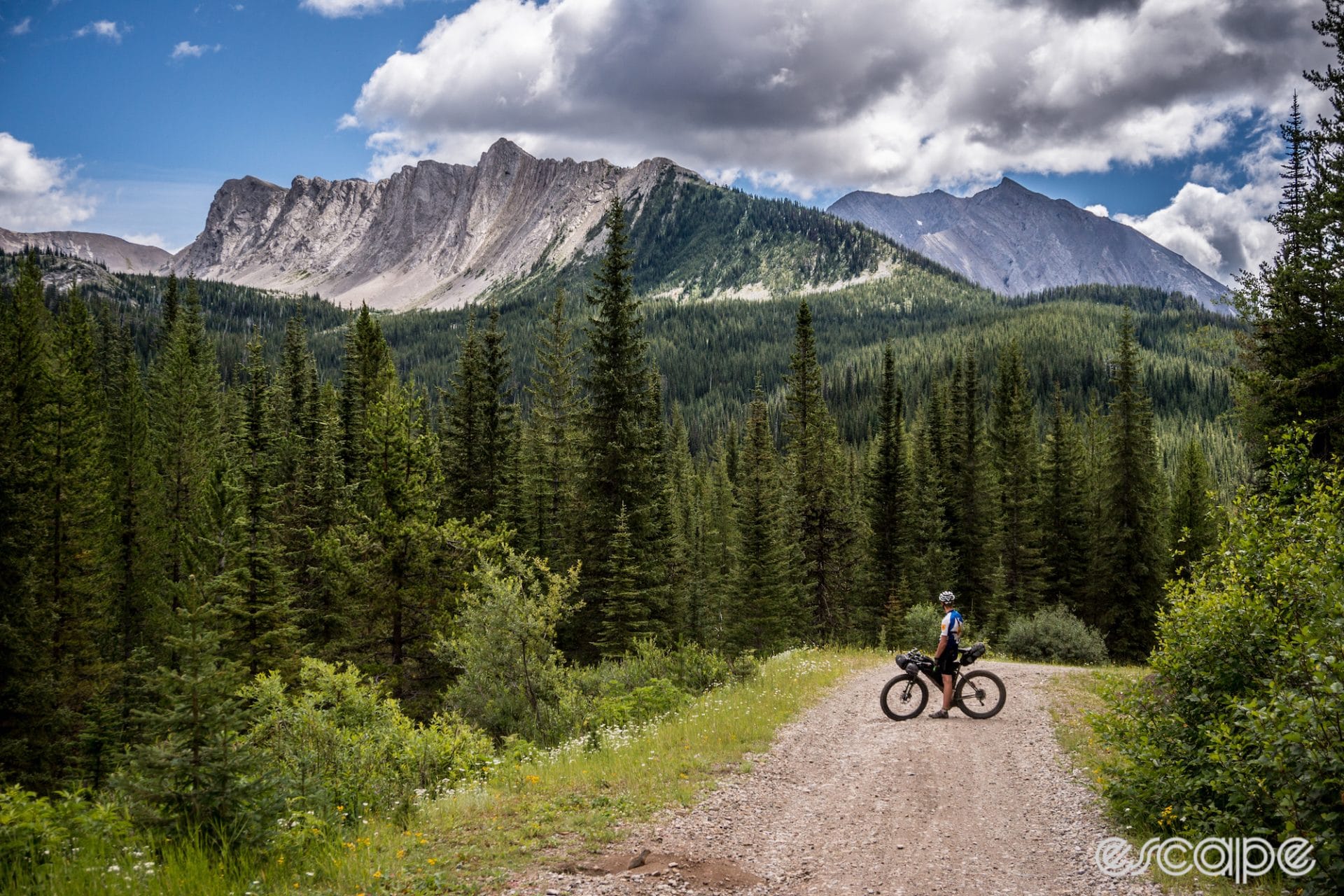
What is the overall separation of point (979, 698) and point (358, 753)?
11683 millimetres

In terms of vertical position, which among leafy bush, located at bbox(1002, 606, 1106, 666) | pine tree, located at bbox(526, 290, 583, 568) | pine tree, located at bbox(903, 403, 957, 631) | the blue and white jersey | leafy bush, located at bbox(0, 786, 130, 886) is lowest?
leafy bush, located at bbox(1002, 606, 1106, 666)

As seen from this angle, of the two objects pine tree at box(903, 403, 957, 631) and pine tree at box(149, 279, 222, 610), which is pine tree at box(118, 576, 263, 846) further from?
pine tree at box(903, 403, 957, 631)

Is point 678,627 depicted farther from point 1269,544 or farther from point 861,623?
point 1269,544

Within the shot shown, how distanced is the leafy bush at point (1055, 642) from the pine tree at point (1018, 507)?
10.3 meters

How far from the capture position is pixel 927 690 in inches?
587

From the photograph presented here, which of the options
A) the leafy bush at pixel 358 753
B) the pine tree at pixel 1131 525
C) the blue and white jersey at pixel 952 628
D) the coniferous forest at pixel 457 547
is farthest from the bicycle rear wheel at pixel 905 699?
the pine tree at pixel 1131 525

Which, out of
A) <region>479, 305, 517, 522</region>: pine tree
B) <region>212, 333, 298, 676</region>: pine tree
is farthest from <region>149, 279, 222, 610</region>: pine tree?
<region>479, 305, 517, 522</region>: pine tree

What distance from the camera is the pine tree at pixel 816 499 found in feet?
133

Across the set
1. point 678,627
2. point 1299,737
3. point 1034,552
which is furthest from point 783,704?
point 1034,552

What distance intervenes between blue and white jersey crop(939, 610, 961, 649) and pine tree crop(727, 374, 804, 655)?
24050 millimetres

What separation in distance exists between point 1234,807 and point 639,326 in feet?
84.7

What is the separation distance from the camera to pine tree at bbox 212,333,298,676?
26594mm

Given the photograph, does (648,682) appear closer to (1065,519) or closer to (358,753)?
(358,753)

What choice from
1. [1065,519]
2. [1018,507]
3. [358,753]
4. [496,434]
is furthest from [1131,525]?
[358,753]
